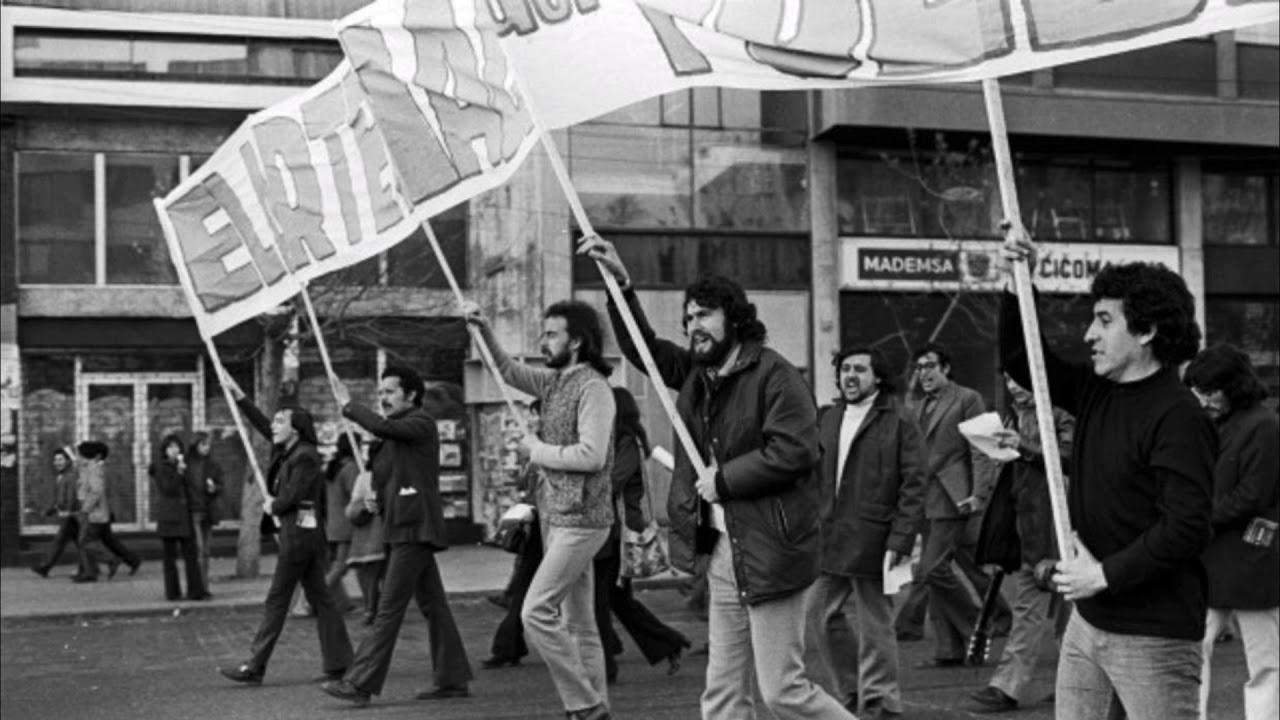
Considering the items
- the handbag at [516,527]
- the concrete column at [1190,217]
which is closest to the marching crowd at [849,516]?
the handbag at [516,527]

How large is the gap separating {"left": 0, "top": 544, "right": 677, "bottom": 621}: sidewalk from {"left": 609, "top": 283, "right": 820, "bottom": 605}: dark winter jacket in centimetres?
925

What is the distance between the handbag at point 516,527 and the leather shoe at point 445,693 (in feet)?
2.83

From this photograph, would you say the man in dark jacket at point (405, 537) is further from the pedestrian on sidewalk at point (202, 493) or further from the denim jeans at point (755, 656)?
the pedestrian on sidewalk at point (202, 493)

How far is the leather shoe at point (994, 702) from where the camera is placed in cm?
968

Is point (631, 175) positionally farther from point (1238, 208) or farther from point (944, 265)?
point (1238, 208)

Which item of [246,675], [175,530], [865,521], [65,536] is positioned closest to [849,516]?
[865,521]

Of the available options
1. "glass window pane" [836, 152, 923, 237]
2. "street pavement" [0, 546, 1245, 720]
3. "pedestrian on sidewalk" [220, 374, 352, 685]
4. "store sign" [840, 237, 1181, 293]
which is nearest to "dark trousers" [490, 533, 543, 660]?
"street pavement" [0, 546, 1245, 720]

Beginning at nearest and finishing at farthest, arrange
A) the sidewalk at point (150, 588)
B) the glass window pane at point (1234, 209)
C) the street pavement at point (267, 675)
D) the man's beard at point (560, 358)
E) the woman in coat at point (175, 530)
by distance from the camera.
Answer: the man's beard at point (560, 358)
the street pavement at point (267, 675)
the sidewalk at point (150, 588)
the woman in coat at point (175, 530)
the glass window pane at point (1234, 209)

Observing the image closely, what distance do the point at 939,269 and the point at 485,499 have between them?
26.2ft

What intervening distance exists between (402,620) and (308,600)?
1.25 m

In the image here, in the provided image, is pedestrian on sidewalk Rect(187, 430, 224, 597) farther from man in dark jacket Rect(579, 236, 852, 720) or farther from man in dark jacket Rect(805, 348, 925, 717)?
man in dark jacket Rect(579, 236, 852, 720)

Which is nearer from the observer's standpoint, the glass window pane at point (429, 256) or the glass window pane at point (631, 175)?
the glass window pane at point (429, 256)

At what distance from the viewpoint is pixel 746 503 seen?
668 cm

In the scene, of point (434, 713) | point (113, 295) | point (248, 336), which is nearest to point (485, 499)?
point (248, 336)
